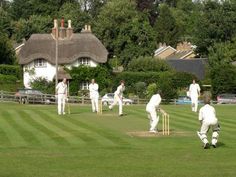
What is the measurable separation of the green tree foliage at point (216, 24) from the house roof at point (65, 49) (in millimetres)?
21557

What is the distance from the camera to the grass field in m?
16.9

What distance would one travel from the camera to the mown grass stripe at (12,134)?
2328cm

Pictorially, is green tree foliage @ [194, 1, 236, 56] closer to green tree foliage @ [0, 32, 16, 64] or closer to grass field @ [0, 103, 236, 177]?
green tree foliage @ [0, 32, 16, 64]

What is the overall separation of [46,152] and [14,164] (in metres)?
2.72

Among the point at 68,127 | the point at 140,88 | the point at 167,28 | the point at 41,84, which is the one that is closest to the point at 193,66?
the point at 140,88

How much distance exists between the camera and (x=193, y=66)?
98250 millimetres

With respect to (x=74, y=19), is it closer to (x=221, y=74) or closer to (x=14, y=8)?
(x=14, y=8)

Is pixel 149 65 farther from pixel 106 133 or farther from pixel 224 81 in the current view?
pixel 106 133

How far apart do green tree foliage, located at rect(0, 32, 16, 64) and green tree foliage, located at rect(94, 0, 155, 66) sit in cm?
1428

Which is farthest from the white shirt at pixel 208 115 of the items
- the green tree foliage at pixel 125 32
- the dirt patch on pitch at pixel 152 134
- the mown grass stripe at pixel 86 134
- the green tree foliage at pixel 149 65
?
the green tree foliage at pixel 125 32

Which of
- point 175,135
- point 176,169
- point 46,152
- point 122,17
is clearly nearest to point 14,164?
point 46,152

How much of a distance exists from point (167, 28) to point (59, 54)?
5896cm

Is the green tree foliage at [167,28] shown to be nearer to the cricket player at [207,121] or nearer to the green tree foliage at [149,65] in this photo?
the green tree foliage at [149,65]

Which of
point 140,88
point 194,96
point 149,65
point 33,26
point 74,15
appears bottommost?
point 194,96
